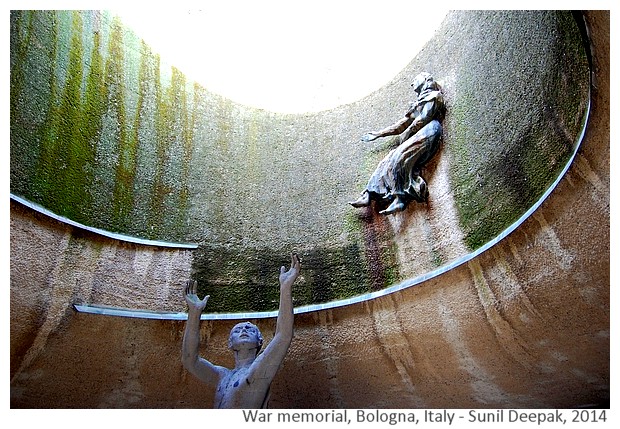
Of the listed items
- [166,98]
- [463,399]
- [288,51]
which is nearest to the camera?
[463,399]

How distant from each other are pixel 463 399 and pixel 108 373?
2654mm

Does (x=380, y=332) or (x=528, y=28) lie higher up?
(x=528, y=28)

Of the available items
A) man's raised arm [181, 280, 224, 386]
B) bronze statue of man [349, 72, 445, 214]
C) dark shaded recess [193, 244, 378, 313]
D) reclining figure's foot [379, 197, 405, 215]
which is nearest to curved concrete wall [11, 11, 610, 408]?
dark shaded recess [193, 244, 378, 313]

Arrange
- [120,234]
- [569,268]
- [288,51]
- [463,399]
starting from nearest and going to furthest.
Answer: [569,268], [463,399], [120,234], [288,51]

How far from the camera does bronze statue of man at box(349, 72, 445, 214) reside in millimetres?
5883

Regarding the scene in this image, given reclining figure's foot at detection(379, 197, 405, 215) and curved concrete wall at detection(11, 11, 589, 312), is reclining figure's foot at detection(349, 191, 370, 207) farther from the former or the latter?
reclining figure's foot at detection(379, 197, 405, 215)

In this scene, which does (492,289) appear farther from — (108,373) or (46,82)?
(46,82)

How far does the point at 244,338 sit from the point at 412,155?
2097 millimetres

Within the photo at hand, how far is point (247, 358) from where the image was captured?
4762 mm

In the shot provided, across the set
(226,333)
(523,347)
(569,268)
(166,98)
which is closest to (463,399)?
(523,347)

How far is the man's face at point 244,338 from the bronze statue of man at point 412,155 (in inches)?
65.4

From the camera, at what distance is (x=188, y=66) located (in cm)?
708

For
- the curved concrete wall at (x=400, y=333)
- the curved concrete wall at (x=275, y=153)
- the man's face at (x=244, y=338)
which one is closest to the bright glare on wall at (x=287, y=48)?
the curved concrete wall at (x=275, y=153)

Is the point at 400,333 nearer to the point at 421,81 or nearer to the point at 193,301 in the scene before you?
the point at 193,301
